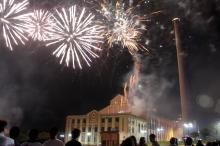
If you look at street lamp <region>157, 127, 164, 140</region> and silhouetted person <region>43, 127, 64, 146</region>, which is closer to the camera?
silhouetted person <region>43, 127, 64, 146</region>

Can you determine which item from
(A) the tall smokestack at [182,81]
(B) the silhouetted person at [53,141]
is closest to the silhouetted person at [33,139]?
(B) the silhouetted person at [53,141]

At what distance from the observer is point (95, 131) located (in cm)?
8288

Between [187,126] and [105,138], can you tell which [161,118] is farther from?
[105,138]

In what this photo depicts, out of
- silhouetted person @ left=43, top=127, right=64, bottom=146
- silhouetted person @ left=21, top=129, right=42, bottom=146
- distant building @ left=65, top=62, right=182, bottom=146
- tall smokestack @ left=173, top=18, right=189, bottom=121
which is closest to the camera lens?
silhouetted person @ left=21, top=129, right=42, bottom=146

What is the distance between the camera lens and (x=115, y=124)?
8000 cm

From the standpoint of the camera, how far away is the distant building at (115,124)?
258 feet

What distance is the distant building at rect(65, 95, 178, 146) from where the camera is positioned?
258 ft

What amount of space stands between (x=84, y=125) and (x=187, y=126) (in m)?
44.9

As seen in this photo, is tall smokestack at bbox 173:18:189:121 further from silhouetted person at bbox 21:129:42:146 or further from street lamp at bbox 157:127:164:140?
silhouetted person at bbox 21:129:42:146

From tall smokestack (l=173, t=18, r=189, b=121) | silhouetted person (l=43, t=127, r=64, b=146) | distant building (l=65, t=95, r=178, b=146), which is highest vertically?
tall smokestack (l=173, t=18, r=189, b=121)

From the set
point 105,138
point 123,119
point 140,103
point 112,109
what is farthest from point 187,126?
point 112,109

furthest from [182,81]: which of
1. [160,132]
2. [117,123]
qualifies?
[160,132]

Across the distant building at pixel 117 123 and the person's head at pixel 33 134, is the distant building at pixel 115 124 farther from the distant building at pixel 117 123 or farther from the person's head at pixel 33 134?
the person's head at pixel 33 134

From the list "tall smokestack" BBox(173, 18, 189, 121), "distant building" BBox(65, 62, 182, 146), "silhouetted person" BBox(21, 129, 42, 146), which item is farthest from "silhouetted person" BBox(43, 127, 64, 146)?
"distant building" BBox(65, 62, 182, 146)
